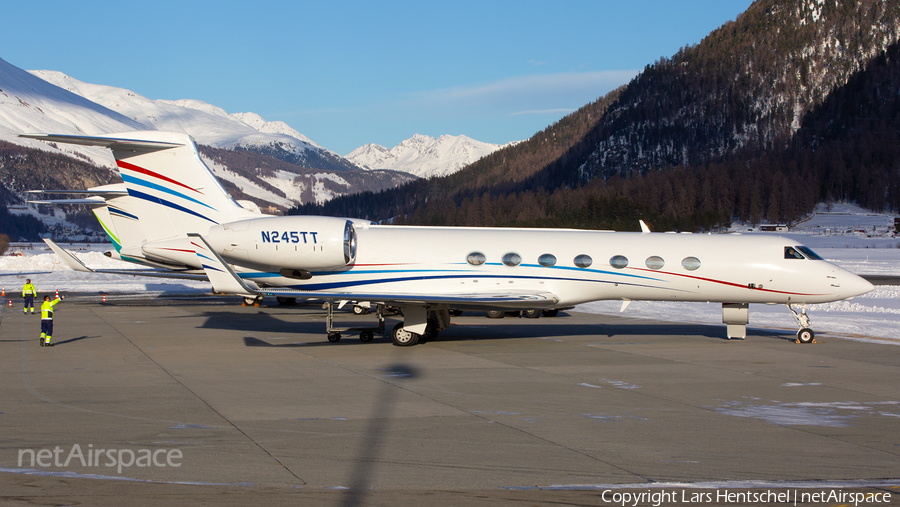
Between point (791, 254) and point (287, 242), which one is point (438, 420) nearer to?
point (287, 242)

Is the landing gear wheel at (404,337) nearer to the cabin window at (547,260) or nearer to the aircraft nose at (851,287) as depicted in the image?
the cabin window at (547,260)

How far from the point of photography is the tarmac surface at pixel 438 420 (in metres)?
7.55

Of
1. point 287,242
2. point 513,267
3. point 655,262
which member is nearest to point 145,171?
point 287,242

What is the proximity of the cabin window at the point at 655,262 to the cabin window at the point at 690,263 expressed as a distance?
21.5 inches

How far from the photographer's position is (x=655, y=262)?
1959cm

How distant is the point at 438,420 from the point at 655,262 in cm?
1087

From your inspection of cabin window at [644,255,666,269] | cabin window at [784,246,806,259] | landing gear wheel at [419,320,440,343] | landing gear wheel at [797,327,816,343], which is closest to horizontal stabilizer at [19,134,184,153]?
landing gear wheel at [419,320,440,343]

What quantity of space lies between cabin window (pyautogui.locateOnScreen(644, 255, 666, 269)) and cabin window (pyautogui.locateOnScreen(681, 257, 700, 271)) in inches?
21.5

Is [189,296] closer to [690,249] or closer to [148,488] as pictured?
[690,249]

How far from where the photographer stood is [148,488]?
7.33 meters

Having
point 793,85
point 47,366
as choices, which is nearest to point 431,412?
point 47,366

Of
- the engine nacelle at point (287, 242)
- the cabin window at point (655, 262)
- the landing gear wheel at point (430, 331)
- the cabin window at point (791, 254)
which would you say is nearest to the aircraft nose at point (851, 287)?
the cabin window at point (791, 254)

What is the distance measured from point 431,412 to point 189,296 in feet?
100

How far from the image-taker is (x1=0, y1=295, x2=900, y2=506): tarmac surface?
24.8 ft
